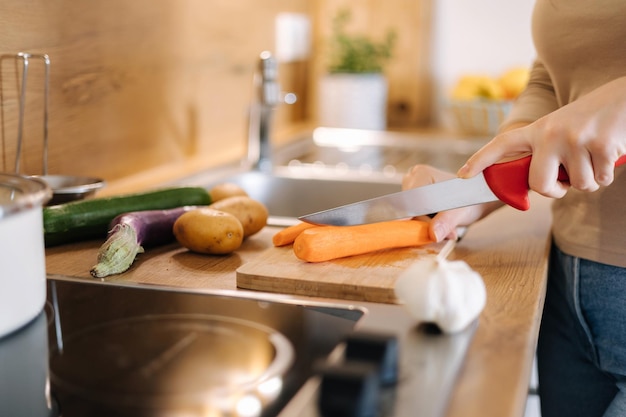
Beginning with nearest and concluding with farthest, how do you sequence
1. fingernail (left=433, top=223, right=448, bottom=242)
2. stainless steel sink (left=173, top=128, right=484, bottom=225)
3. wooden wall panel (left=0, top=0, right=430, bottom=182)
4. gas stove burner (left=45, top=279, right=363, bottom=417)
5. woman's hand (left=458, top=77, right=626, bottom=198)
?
gas stove burner (left=45, top=279, right=363, bottom=417) → woman's hand (left=458, top=77, right=626, bottom=198) → fingernail (left=433, top=223, right=448, bottom=242) → wooden wall panel (left=0, top=0, right=430, bottom=182) → stainless steel sink (left=173, top=128, right=484, bottom=225)

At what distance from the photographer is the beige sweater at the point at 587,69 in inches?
36.4

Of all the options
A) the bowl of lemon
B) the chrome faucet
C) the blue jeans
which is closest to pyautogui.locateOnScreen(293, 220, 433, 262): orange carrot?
the blue jeans

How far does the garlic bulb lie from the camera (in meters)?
0.65

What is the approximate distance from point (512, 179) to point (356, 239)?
199 millimetres

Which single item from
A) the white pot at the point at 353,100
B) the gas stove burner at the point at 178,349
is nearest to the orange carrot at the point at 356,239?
the gas stove burner at the point at 178,349

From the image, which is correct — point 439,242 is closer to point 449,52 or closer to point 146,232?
point 146,232

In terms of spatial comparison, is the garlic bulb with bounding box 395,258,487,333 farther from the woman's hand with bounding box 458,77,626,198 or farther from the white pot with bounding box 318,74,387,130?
the white pot with bounding box 318,74,387,130

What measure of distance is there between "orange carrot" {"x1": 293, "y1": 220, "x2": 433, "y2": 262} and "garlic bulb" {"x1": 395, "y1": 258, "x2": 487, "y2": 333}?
212mm

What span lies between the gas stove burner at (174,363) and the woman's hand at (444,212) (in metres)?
0.35

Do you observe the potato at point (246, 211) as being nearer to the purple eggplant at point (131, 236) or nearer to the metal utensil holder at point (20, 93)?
the purple eggplant at point (131, 236)

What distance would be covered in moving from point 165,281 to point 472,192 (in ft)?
1.22

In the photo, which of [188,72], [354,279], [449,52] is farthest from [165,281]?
[449,52]

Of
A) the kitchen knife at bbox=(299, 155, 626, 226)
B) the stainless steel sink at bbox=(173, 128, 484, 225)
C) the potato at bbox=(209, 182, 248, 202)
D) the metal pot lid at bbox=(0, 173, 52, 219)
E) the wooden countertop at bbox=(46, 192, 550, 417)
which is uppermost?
the metal pot lid at bbox=(0, 173, 52, 219)

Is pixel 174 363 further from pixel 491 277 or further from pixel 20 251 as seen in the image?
pixel 491 277
